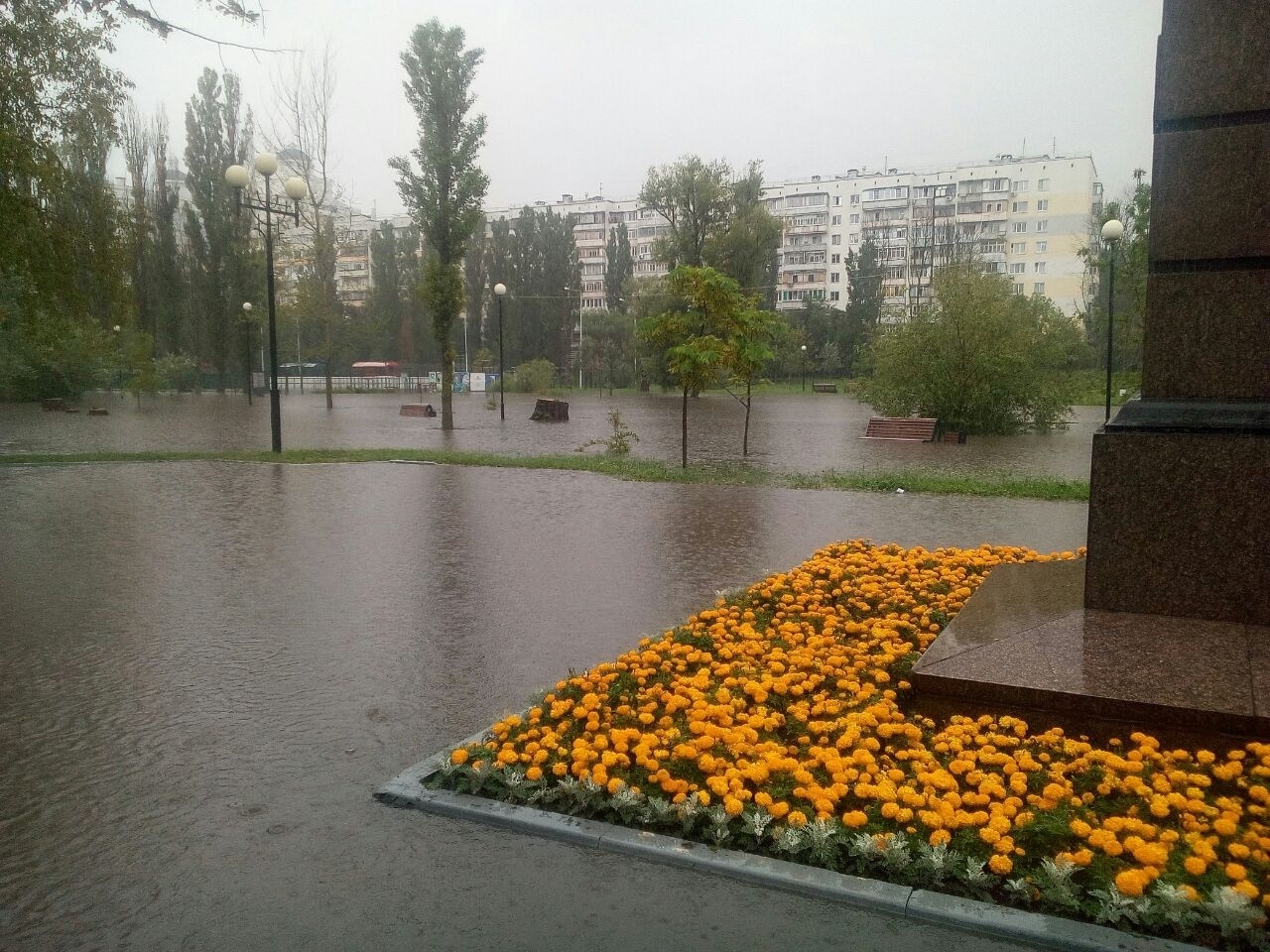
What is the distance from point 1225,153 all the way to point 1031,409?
22.2 metres

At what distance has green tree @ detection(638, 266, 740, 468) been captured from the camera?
50.9 feet

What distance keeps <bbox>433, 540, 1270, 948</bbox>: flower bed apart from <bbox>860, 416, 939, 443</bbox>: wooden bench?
1962cm

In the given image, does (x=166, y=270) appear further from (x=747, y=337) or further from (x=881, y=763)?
(x=881, y=763)

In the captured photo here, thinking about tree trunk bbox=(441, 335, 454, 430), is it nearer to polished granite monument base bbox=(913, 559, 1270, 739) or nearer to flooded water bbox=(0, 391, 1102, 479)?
flooded water bbox=(0, 391, 1102, 479)

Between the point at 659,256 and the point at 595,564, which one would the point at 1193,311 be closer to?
the point at 595,564

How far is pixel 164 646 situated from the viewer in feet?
17.6

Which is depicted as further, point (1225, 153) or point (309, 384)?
point (309, 384)

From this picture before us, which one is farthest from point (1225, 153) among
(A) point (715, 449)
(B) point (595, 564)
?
(A) point (715, 449)

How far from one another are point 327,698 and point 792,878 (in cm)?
251

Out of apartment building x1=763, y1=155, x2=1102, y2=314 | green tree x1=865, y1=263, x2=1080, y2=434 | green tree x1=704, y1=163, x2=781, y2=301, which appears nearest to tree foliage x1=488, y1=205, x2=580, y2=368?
apartment building x1=763, y1=155, x2=1102, y2=314

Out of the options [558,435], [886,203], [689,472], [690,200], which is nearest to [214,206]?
[690,200]

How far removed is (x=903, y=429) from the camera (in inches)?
931

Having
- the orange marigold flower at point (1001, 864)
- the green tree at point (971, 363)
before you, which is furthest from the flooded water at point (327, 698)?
the green tree at point (971, 363)

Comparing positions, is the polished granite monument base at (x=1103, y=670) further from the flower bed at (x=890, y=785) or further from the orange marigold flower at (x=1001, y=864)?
the orange marigold flower at (x=1001, y=864)
